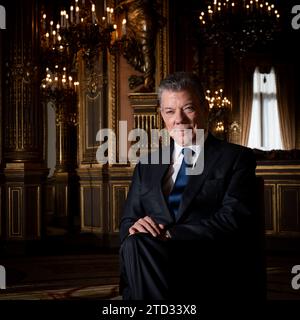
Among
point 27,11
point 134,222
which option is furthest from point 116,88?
point 134,222

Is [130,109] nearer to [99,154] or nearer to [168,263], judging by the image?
[99,154]

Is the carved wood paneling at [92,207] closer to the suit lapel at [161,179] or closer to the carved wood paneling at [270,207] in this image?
the carved wood paneling at [270,207]

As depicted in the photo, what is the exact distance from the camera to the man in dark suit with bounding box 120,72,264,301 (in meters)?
1.86

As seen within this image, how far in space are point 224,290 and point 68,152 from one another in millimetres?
8907

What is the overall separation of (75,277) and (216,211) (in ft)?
10.2

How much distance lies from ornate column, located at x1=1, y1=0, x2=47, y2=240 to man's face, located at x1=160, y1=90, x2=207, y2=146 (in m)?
4.73

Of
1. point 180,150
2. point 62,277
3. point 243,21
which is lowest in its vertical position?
point 62,277

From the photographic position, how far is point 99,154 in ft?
23.5

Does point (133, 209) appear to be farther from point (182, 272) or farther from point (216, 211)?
point (182, 272)

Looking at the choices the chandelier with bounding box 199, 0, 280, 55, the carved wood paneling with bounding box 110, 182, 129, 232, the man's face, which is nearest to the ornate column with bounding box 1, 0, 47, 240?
the carved wood paneling with bounding box 110, 182, 129, 232

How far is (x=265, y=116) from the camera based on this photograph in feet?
45.1

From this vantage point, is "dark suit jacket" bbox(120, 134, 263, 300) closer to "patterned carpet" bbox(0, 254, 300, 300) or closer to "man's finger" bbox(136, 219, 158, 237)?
"man's finger" bbox(136, 219, 158, 237)

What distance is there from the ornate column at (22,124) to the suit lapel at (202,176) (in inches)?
187

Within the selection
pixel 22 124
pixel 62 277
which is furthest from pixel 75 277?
pixel 22 124
